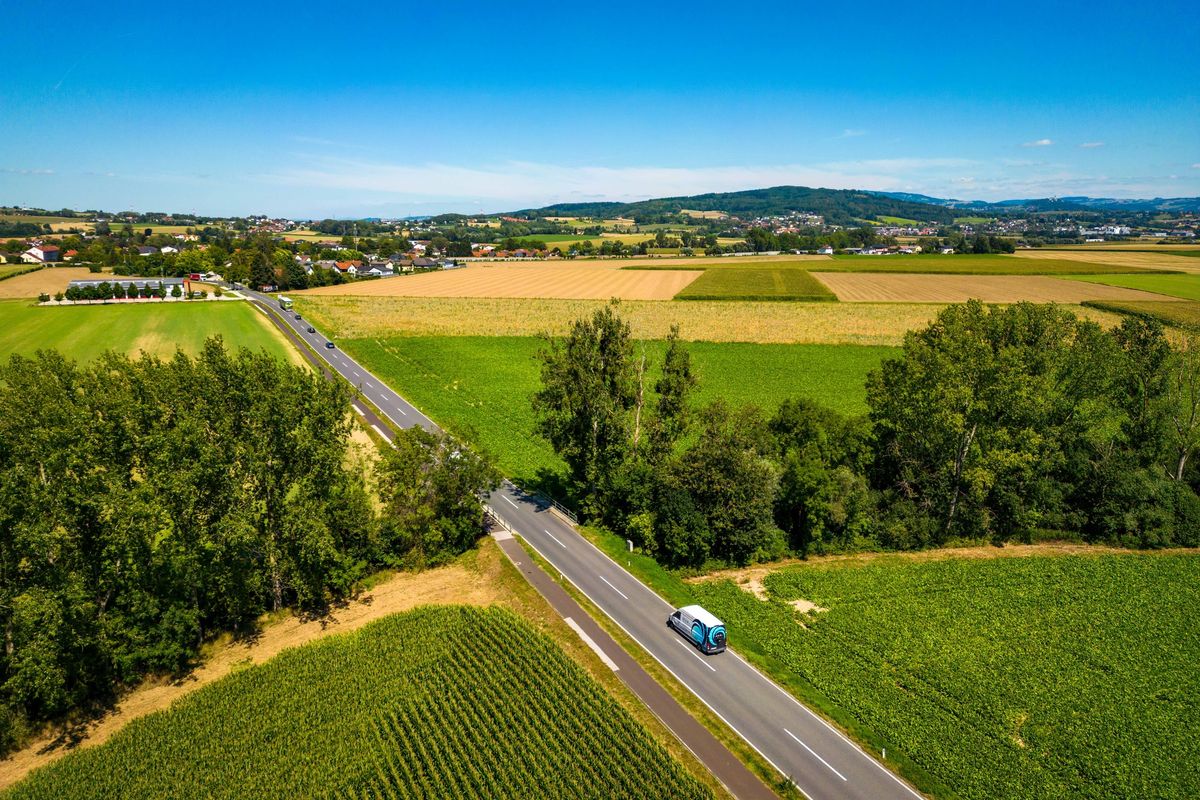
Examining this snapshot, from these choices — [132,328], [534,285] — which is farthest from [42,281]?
[534,285]

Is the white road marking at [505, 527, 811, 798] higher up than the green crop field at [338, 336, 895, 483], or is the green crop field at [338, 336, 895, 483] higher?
the green crop field at [338, 336, 895, 483]

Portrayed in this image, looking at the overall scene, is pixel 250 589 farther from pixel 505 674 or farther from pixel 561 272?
pixel 561 272

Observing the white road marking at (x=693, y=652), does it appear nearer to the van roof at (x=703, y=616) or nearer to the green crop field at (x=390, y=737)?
the van roof at (x=703, y=616)

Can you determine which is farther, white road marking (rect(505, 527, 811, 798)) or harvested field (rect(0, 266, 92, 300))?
harvested field (rect(0, 266, 92, 300))

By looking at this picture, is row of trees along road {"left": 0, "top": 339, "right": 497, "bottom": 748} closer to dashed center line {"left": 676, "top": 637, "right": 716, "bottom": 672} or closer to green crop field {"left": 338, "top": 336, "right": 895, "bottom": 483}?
dashed center line {"left": 676, "top": 637, "right": 716, "bottom": 672}

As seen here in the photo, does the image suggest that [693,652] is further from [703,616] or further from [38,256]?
[38,256]

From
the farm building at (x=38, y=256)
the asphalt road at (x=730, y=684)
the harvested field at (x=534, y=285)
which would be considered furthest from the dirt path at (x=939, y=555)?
the farm building at (x=38, y=256)

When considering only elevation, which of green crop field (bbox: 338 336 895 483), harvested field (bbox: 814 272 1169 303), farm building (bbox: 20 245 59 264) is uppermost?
farm building (bbox: 20 245 59 264)

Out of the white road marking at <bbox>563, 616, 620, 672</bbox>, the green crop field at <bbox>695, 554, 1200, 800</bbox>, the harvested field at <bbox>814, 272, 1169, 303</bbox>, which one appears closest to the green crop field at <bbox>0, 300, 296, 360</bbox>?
the white road marking at <bbox>563, 616, 620, 672</bbox>
